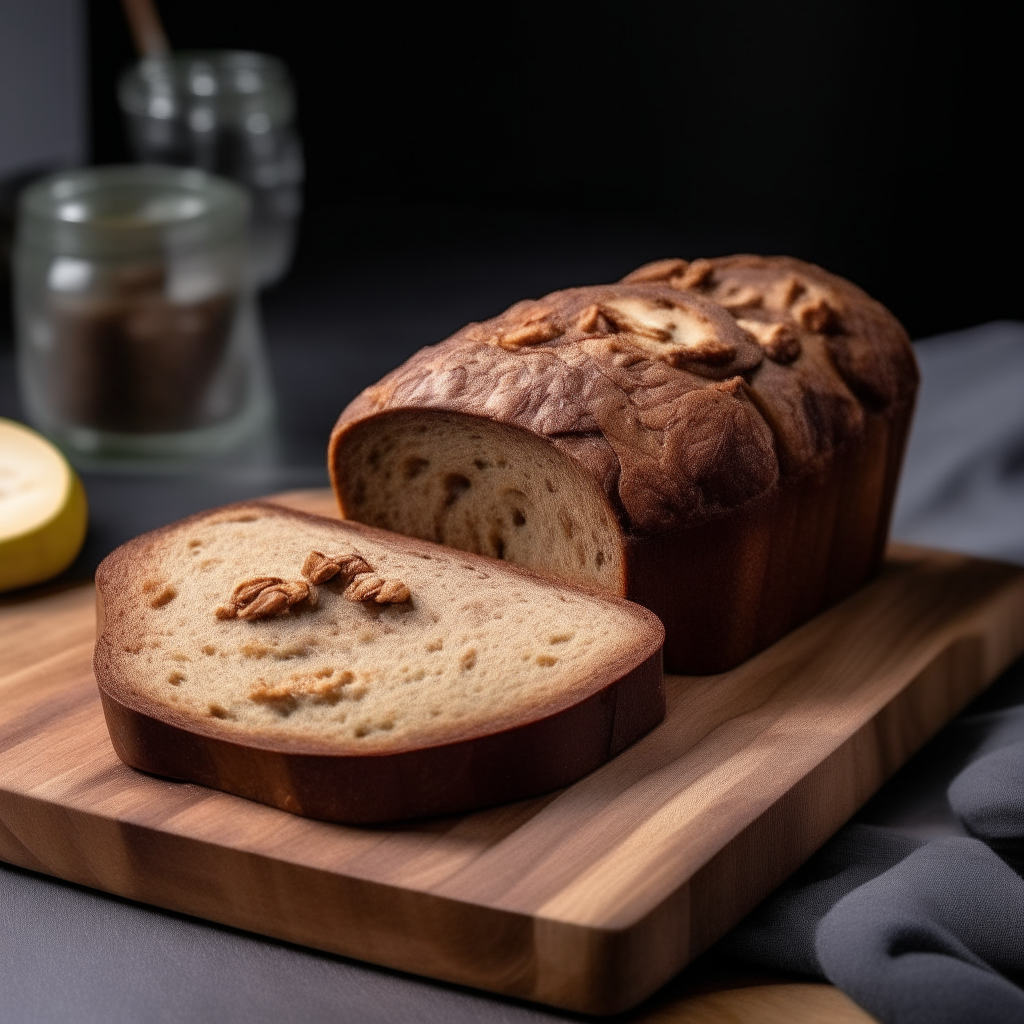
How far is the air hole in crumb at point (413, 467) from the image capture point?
3201mm

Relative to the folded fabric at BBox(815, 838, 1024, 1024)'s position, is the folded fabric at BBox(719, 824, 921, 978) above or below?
below

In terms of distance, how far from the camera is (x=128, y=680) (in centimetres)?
274

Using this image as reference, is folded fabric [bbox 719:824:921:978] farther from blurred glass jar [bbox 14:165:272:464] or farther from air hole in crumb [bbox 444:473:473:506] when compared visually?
blurred glass jar [bbox 14:165:272:464]

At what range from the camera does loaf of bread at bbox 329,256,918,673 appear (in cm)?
295

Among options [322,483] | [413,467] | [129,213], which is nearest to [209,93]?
[129,213]

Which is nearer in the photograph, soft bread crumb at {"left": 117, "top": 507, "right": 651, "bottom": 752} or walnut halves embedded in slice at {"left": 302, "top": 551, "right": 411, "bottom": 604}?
soft bread crumb at {"left": 117, "top": 507, "right": 651, "bottom": 752}

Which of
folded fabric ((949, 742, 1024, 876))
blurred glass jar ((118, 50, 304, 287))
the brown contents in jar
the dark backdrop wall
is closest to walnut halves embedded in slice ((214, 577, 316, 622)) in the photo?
folded fabric ((949, 742, 1024, 876))

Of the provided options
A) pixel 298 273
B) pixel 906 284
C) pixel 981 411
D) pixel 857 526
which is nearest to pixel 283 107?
pixel 298 273

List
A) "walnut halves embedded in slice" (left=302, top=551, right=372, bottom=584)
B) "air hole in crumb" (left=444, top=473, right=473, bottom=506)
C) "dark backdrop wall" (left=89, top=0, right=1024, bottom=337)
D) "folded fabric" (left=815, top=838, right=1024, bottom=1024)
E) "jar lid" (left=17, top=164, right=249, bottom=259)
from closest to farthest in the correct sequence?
"folded fabric" (left=815, top=838, right=1024, bottom=1024)
"walnut halves embedded in slice" (left=302, top=551, right=372, bottom=584)
"air hole in crumb" (left=444, top=473, right=473, bottom=506)
"jar lid" (left=17, top=164, right=249, bottom=259)
"dark backdrop wall" (left=89, top=0, right=1024, bottom=337)

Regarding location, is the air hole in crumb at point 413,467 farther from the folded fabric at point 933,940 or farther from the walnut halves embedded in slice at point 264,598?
the folded fabric at point 933,940

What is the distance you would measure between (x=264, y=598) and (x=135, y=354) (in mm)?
1839

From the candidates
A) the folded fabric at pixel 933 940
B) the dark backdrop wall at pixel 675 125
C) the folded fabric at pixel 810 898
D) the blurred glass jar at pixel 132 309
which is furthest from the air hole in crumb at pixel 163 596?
the dark backdrop wall at pixel 675 125

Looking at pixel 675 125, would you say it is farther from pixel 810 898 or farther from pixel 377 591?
pixel 810 898

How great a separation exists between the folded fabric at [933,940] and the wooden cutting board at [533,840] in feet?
0.65
